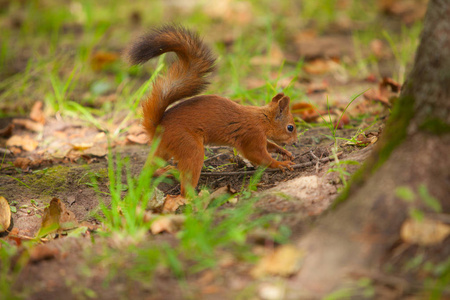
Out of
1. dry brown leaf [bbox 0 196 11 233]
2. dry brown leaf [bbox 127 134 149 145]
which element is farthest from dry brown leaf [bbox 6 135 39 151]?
dry brown leaf [bbox 0 196 11 233]

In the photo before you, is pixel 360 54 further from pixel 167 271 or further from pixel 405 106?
pixel 167 271

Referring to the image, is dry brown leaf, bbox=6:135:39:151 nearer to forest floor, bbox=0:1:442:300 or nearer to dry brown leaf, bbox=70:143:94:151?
forest floor, bbox=0:1:442:300

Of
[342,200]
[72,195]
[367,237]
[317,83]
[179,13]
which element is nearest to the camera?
[367,237]

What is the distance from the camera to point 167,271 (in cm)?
190

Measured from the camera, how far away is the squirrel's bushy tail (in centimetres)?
302

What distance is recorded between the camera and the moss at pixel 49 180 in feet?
10.7

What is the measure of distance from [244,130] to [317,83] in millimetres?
2404

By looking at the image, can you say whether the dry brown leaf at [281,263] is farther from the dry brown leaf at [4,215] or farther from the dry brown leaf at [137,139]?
the dry brown leaf at [137,139]

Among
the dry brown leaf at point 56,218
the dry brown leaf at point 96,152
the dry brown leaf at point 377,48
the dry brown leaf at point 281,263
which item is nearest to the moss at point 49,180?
the dry brown leaf at point 96,152

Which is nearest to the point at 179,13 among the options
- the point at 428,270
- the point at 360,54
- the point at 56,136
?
the point at 360,54

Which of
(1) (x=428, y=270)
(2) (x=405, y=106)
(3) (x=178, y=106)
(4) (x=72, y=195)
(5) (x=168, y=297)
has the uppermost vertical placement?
(2) (x=405, y=106)

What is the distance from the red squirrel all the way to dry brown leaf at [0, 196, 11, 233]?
104 centimetres

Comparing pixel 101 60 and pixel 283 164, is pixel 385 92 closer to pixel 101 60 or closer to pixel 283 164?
pixel 283 164

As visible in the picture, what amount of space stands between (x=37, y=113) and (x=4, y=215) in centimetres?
207
